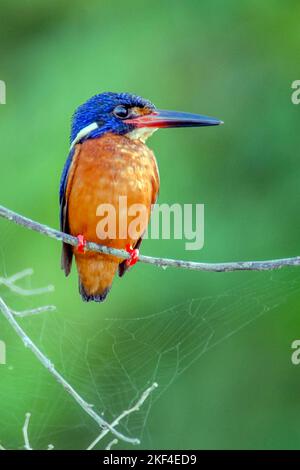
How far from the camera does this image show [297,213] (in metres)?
5.10

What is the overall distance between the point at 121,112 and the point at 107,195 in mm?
307

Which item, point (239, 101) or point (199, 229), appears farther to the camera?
point (239, 101)

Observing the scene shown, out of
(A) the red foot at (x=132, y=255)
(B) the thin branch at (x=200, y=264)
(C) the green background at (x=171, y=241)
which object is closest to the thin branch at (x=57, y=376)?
(B) the thin branch at (x=200, y=264)

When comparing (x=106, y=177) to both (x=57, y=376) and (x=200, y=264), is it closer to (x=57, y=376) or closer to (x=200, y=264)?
(x=200, y=264)

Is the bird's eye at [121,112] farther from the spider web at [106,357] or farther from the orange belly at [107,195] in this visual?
the spider web at [106,357]

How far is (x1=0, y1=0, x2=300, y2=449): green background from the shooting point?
4.65 metres

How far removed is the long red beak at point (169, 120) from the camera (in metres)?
2.86

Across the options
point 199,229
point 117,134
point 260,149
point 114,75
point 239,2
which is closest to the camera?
point 117,134

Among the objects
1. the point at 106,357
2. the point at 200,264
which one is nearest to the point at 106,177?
the point at 200,264

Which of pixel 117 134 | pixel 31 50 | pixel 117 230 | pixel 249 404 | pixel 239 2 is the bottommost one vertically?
pixel 249 404

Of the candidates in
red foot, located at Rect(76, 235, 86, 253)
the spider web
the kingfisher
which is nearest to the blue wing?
the kingfisher

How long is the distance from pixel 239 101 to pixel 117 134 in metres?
2.39

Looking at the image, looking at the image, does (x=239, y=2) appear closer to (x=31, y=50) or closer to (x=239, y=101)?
(x=239, y=101)

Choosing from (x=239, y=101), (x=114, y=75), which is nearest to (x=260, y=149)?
(x=239, y=101)
